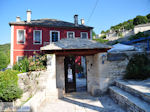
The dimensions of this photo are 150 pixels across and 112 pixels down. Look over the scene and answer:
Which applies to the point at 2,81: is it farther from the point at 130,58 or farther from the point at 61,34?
the point at 61,34

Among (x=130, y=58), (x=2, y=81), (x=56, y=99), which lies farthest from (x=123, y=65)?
(x=2, y=81)

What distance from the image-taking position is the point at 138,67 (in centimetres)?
523

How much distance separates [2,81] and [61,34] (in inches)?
389

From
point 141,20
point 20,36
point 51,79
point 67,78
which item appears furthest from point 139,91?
point 141,20

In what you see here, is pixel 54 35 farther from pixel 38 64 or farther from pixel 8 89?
pixel 8 89

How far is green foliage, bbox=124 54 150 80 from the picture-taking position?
515 centimetres

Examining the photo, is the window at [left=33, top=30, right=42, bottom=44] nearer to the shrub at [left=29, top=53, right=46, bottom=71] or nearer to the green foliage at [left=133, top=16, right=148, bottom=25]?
the shrub at [left=29, top=53, right=46, bottom=71]

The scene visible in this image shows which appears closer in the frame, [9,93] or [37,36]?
[9,93]

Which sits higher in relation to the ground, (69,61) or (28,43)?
(28,43)

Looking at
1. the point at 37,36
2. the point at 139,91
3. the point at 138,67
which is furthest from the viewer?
the point at 37,36

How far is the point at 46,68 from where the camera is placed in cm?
527

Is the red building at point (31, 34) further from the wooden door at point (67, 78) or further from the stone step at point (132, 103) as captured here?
the stone step at point (132, 103)

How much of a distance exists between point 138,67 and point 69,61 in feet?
13.0

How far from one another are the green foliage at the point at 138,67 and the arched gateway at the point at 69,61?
5.20 ft
